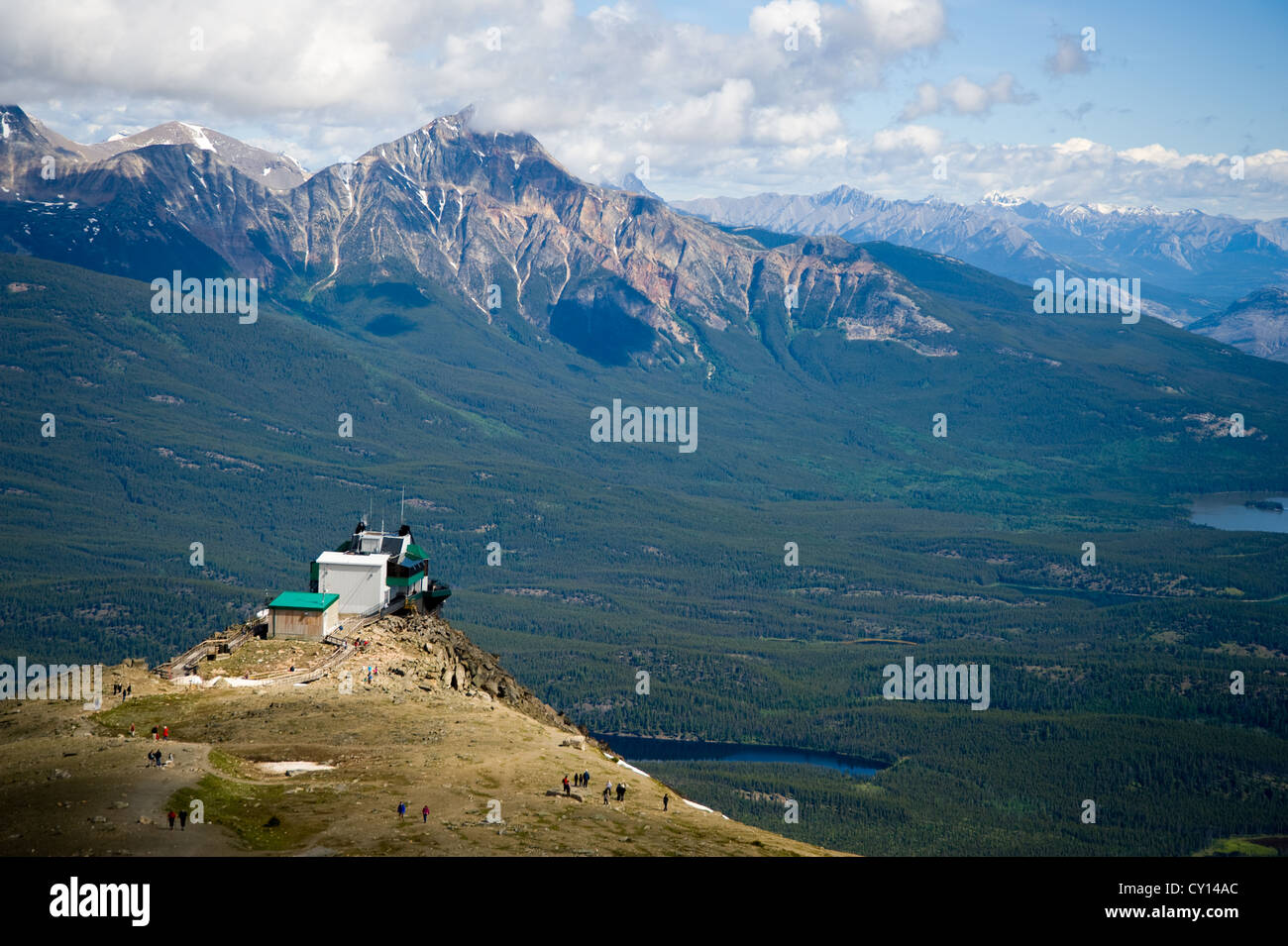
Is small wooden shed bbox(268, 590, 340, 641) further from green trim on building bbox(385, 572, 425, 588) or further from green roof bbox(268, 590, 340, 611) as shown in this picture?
green trim on building bbox(385, 572, 425, 588)

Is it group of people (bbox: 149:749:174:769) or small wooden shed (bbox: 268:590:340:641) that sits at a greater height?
small wooden shed (bbox: 268:590:340:641)

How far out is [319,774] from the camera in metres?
73.1

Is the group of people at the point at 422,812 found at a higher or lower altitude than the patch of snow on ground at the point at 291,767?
lower

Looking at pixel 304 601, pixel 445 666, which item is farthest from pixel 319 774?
pixel 445 666

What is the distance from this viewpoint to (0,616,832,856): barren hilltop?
6094cm

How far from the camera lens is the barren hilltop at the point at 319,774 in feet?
200

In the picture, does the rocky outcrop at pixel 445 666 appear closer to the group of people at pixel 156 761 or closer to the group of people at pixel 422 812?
the group of people at pixel 156 761

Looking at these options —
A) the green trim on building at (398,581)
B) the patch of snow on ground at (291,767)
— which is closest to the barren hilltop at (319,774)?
the patch of snow on ground at (291,767)

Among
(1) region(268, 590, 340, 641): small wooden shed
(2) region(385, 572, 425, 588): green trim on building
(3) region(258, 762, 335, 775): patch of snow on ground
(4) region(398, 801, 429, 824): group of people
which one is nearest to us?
(4) region(398, 801, 429, 824): group of people

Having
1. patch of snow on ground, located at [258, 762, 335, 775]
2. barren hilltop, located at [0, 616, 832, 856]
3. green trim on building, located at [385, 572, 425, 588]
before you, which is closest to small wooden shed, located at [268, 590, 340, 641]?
barren hilltop, located at [0, 616, 832, 856]

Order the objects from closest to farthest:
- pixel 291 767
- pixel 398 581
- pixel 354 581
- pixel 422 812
A: pixel 422 812, pixel 291 767, pixel 354 581, pixel 398 581

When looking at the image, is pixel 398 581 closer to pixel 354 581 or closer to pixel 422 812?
pixel 354 581
